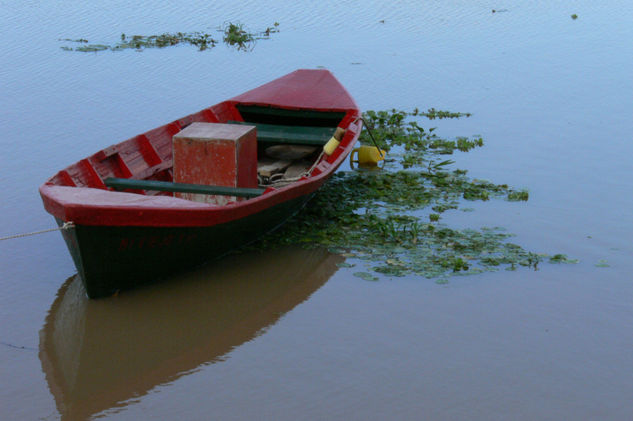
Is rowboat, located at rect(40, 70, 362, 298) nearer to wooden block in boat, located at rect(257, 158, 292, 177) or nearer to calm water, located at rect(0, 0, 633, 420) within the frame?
wooden block in boat, located at rect(257, 158, 292, 177)

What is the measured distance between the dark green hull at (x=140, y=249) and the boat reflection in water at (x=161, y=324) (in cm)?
17

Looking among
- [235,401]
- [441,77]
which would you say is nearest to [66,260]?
[235,401]

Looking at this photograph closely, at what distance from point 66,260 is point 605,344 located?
4.92 meters

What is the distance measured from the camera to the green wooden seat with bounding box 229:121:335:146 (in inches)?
371

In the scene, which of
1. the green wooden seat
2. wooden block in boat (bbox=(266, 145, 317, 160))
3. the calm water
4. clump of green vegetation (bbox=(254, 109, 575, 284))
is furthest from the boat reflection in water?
wooden block in boat (bbox=(266, 145, 317, 160))

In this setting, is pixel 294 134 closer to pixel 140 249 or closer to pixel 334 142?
pixel 334 142

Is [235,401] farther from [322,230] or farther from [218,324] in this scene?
[322,230]

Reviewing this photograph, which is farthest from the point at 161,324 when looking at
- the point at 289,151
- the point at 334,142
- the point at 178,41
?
the point at 178,41

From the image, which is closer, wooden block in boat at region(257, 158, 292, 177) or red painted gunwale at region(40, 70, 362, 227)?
red painted gunwale at region(40, 70, 362, 227)

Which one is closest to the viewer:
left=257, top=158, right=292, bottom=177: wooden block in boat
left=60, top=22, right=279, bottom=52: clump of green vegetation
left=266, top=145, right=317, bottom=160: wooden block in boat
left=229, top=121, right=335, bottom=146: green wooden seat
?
left=257, top=158, right=292, bottom=177: wooden block in boat

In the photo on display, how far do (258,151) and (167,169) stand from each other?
157 centimetres

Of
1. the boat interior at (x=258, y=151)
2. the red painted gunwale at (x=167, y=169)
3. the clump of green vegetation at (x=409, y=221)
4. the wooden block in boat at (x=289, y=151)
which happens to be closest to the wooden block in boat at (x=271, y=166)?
the boat interior at (x=258, y=151)

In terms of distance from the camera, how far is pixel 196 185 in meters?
7.34

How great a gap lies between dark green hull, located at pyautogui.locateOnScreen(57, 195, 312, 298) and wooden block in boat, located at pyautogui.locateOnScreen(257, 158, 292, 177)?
65.1 inches
